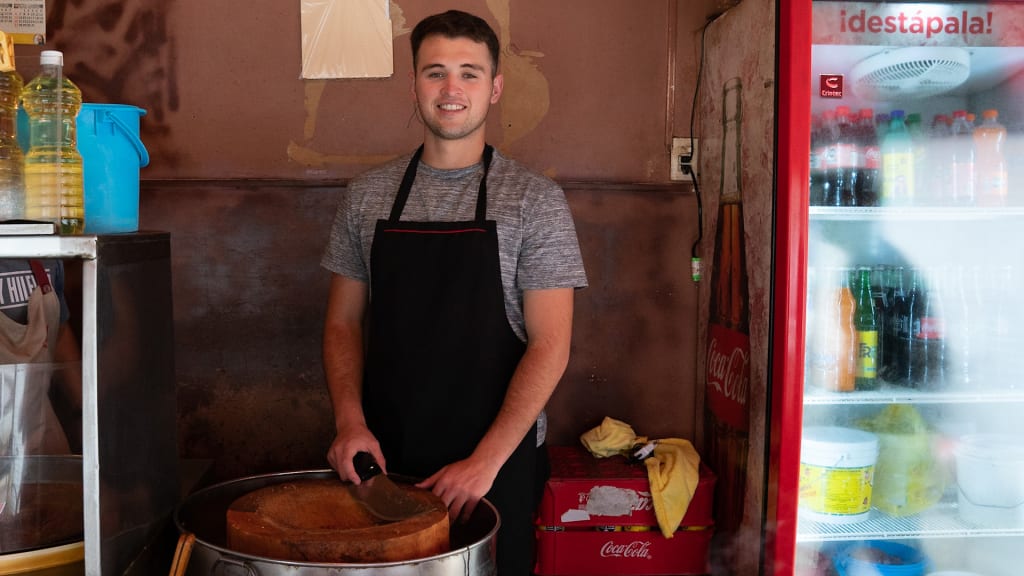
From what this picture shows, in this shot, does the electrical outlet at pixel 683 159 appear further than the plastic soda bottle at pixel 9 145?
Yes

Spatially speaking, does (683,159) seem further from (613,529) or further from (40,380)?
(40,380)

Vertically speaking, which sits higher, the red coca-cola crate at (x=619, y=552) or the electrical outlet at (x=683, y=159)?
the electrical outlet at (x=683, y=159)

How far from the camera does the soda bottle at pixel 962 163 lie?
260 centimetres

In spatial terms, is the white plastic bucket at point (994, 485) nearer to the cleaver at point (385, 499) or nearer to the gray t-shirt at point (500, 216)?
the gray t-shirt at point (500, 216)

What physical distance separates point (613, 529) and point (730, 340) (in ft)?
2.36

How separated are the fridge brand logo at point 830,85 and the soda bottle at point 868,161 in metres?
0.12

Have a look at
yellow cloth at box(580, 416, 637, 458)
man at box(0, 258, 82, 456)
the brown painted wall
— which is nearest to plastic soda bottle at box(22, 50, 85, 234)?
man at box(0, 258, 82, 456)

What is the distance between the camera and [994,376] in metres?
2.65

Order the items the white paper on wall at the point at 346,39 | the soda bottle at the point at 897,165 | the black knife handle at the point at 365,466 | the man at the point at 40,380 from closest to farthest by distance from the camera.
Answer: the man at the point at 40,380 < the black knife handle at the point at 365,466 < the soda bottle at the point at 897,165 < the white paper on wall at the point at 346,39

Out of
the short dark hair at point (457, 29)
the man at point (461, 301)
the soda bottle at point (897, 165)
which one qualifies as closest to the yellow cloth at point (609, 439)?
the man at point (461, 301)

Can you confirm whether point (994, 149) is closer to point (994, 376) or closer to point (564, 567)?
point (994, 376)

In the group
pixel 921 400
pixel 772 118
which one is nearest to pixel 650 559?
pixel 921 400

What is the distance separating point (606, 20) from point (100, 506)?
2388 millimetres

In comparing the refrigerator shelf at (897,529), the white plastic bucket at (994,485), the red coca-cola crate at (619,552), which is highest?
the white plastic bucket at (994,485)
